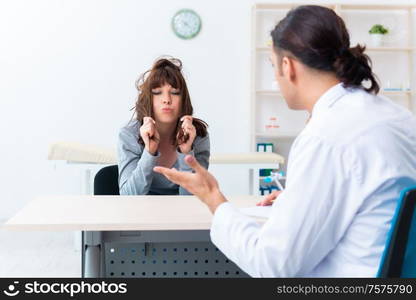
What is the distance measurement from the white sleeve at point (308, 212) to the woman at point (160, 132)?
1206 mm

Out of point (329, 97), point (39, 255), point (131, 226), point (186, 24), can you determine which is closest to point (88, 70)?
point (186, 24)

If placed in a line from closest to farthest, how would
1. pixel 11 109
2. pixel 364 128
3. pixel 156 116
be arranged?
pixel 364 128, pixel 156 116, pixel 11 109

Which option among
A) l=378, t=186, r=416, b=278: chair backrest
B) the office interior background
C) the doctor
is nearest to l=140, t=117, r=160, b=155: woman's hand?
the doctor

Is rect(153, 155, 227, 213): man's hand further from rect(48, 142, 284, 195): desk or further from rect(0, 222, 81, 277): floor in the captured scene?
rect(48, 142, 284, 195): desk

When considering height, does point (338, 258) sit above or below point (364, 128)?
below

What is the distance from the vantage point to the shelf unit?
5.71 m

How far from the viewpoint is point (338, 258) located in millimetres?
1110

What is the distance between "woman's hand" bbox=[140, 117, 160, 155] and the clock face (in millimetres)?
3499

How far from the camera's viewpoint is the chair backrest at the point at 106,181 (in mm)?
2365

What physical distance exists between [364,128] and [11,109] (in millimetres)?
4941

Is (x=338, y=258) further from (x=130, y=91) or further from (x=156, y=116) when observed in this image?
(x=130, y=91)

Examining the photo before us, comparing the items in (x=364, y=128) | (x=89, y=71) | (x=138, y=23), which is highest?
(x=138, y=23)

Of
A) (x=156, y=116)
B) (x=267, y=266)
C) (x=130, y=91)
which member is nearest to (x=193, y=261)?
(x=156, y=116)

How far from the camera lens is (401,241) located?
3.41ft
